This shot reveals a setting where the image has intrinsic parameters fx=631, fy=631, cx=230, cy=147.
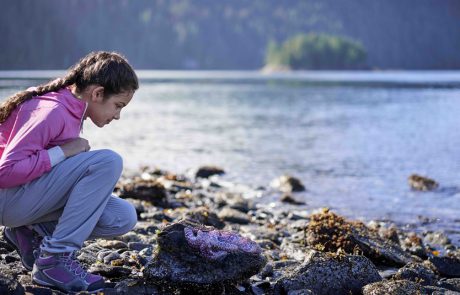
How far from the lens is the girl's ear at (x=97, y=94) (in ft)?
16.9

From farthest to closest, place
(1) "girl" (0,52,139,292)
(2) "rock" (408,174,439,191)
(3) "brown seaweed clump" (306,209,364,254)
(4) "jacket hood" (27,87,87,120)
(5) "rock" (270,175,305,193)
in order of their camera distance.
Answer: (2) "rock" (408,174,439,191), (5) "rock" (270,175,305,193), (3) "brown seaweed clump" (306,209,364,254), (4) "jacket hood" (27,87,87,120), (1) "girl" (0,52,139,292)

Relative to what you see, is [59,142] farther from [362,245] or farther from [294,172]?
[294,172]

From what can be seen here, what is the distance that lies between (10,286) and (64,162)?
1047 millimetres

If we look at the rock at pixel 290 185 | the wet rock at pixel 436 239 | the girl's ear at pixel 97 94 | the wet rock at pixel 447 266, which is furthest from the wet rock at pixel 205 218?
the rock at pixel 290 185

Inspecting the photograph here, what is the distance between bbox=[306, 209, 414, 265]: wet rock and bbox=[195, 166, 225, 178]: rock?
952 centimetres

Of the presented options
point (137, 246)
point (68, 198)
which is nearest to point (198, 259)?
point (68, 198)

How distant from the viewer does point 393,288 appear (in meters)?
5.95

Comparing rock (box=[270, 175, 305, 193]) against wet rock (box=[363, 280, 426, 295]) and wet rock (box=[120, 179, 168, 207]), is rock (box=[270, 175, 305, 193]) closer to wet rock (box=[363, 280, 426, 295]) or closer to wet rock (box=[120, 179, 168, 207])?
wet rock (box=[120, 179, 168, 207])

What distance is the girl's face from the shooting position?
523cm

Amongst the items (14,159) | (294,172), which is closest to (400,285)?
(14,159)

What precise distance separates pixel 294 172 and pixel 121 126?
1560 centimetres

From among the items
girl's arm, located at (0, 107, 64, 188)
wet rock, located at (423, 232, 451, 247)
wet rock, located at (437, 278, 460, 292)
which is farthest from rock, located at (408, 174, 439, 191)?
girl's arm, located at (0, 107, 64, 188)

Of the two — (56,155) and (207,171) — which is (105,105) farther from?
(207,171)

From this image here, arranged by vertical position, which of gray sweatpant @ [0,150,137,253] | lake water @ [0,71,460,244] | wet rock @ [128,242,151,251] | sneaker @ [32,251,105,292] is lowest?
lake water @ [0,71,460,244]
